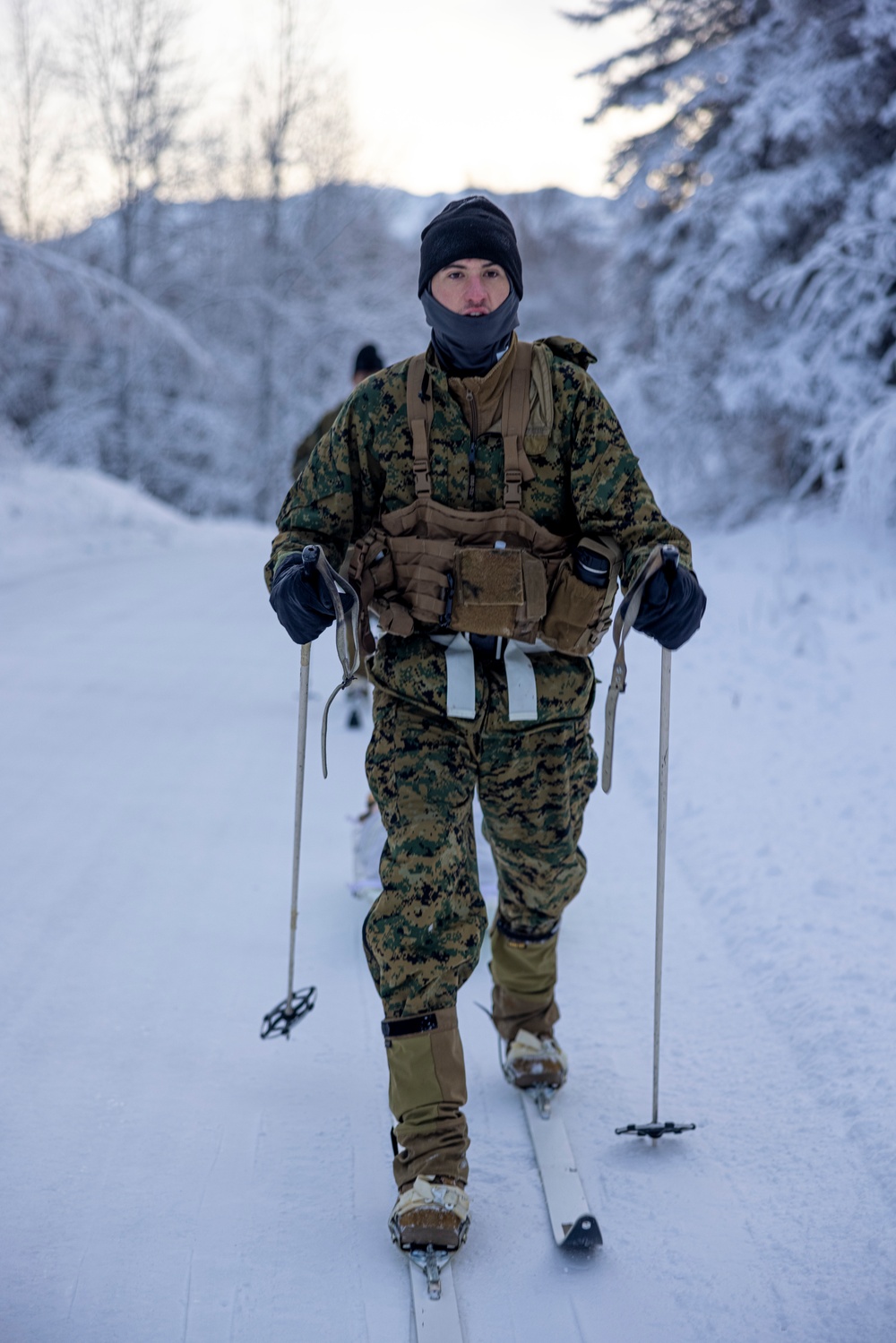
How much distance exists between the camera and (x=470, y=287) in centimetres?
251

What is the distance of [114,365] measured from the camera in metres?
25.0

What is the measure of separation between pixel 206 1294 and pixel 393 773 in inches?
42.7

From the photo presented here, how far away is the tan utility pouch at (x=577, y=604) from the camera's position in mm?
2502

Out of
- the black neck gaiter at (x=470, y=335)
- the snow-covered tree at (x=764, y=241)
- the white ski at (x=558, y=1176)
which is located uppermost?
the snow-covered tree at (x=764, y=241)

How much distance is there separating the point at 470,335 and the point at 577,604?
0.64 m

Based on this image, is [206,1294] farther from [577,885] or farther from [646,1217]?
[577,885]

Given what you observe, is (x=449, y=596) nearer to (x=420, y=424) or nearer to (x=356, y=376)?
(x=420, y=424)

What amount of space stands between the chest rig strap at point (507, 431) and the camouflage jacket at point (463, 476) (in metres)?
0.02

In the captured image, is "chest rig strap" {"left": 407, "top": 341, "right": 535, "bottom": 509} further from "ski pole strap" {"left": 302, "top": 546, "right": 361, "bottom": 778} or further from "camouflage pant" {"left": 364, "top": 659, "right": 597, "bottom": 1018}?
"camouflage pant" {"left": 364, "top": 659, "right": 597, "bottom": 1018}

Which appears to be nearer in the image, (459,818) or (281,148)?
(459,818)

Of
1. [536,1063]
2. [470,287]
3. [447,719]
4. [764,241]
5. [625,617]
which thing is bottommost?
[536,1063]

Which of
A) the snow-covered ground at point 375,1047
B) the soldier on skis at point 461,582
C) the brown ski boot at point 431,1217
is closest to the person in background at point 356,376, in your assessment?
the snow-covered ground at point 375,1047

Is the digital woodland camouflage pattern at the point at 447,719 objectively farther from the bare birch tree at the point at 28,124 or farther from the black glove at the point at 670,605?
the bare birch tree at the point at 28,124

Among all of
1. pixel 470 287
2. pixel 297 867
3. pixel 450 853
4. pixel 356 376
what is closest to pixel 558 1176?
pixel 450 853
